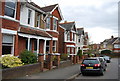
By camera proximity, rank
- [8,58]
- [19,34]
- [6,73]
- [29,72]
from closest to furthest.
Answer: [6,73], [8,58], [29,72], [19,34]

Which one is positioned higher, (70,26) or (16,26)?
(70,26)

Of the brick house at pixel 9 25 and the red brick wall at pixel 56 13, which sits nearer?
the brick house at pixel 9 25

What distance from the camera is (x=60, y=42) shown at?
30.3 metres

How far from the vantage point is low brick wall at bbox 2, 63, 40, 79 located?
352 inches

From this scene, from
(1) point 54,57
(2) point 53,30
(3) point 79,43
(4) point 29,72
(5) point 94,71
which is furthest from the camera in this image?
(3) point 79,43

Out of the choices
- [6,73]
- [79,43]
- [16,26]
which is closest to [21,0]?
[16,26]

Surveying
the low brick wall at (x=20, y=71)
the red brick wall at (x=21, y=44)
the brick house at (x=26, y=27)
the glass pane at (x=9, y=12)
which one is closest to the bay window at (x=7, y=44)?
the brick house at (x=26, y=27)

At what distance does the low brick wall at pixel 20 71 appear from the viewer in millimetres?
8948

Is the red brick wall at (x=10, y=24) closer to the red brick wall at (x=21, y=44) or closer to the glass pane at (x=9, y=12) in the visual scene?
the glass pane at (x=9, y=12)

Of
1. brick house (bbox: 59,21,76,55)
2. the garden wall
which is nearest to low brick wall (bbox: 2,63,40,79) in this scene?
the garden wall

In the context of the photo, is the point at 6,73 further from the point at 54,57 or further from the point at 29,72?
the point at 54,57

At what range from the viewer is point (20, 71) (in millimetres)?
10227

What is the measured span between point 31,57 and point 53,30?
27.5 feet

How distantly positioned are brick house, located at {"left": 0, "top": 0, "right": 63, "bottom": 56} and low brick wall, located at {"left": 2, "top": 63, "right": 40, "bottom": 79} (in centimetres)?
228
